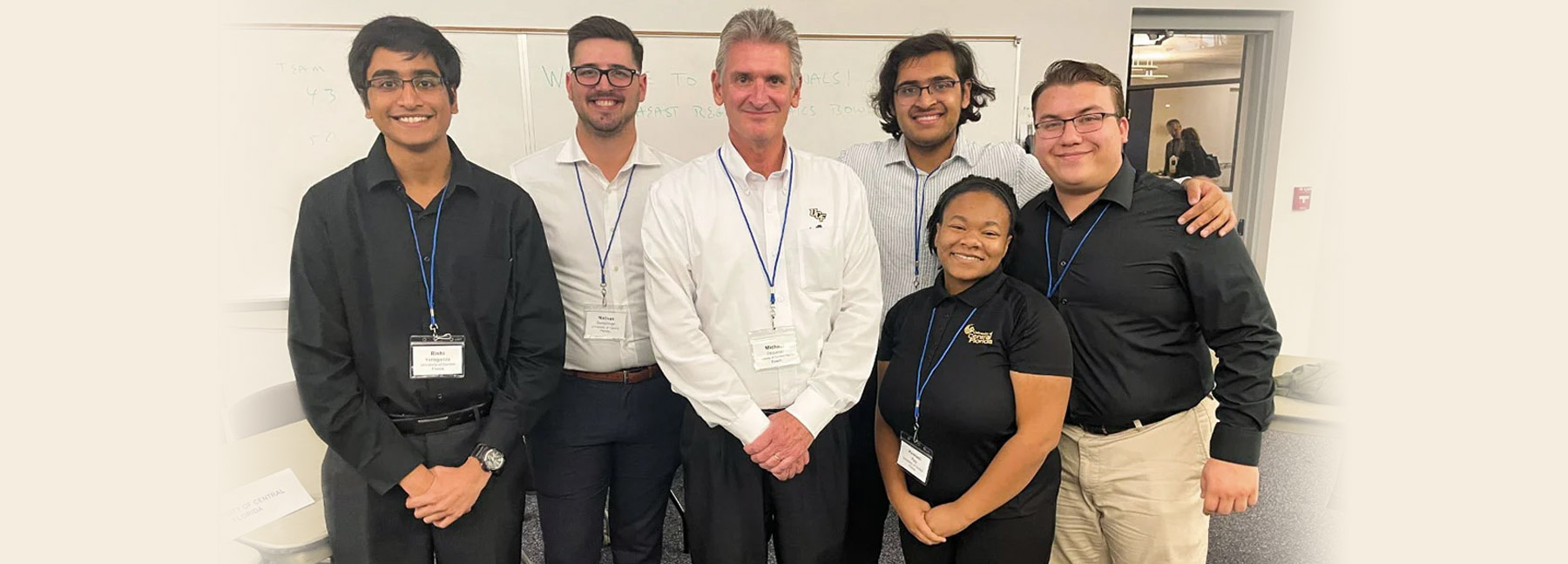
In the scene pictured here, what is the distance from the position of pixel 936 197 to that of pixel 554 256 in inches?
44.8

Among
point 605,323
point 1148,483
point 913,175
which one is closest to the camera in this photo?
point 1148,483

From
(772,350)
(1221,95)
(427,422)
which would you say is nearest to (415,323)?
(427,422)

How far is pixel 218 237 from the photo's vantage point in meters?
1.13

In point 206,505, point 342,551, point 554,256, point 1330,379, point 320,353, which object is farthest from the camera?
point 1330,379

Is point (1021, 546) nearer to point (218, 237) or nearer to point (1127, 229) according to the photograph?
point (1127, 229)

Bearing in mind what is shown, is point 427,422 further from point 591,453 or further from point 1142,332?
point 1142,332

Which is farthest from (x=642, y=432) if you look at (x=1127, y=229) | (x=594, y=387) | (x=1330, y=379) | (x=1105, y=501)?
(x=1330, y=379)

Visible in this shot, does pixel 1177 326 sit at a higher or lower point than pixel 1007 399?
higher

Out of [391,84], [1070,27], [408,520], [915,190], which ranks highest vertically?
[1070,27]

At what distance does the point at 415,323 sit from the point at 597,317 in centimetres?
50

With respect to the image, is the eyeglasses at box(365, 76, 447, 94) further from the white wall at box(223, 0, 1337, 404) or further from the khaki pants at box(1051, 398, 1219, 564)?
the white wall at box(223, 0, 1337, 404)

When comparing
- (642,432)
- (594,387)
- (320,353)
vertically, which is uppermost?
(320,353)

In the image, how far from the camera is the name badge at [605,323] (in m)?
1.95

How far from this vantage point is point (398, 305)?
1.54 meters
